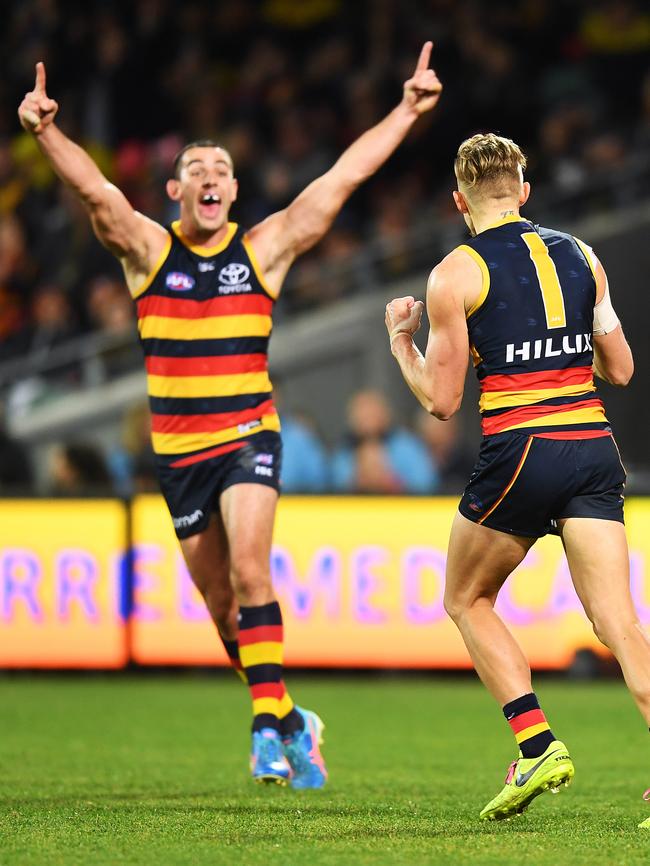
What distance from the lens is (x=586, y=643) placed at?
11445 millimetres

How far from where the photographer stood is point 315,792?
646 cm

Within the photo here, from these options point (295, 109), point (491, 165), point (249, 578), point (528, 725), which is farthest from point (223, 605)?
point (295, 109)

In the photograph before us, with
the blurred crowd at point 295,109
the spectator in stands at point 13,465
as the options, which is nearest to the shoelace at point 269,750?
the spectator in stands at point 13,465

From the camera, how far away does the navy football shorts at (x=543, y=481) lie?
17.1ft

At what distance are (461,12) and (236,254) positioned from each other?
35.0 ft

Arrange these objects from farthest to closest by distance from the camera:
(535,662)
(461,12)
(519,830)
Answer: (461,12) < (535,662) < (519,830)

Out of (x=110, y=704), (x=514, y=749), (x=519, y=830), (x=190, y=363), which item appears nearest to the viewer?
(x=519, y=830)

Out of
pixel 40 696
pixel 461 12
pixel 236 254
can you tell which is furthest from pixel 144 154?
pixel 236 254

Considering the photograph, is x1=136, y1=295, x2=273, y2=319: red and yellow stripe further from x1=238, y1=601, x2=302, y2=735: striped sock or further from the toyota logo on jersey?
x1=238, y1=601, x2=302, y2=735: striped sock

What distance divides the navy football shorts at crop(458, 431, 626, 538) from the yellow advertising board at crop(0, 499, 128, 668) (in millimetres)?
6815

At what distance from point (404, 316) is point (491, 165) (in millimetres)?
604

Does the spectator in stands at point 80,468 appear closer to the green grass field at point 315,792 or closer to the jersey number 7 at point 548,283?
the green grass field at point 315,792

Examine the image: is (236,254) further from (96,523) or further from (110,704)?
(96,523)

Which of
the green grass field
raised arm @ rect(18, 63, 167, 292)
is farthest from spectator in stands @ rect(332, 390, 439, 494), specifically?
raised arm @ rect(18, 63, 167, 292)
